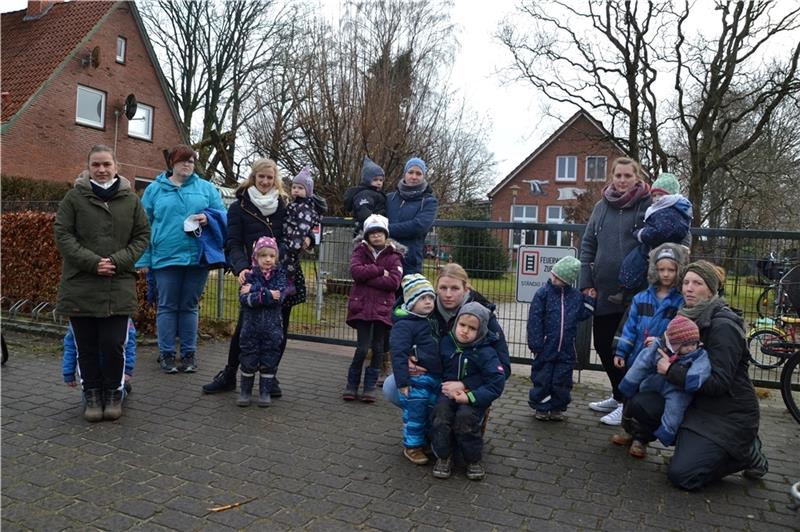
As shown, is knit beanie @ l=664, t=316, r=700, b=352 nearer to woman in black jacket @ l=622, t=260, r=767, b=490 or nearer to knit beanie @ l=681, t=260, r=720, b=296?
woman in black jacket @ l=622, t=260, r=767, b=490

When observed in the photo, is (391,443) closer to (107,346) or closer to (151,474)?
(151,474)

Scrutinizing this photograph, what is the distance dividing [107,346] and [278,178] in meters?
2.04

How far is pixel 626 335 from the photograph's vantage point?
461cm

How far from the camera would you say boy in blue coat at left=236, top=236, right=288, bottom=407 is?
17.4 feet

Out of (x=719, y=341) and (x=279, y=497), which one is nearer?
(x=279, y=497)

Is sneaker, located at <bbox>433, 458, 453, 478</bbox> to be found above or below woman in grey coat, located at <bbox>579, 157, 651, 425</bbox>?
below

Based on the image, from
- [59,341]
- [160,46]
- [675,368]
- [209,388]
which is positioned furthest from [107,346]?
[160,46]

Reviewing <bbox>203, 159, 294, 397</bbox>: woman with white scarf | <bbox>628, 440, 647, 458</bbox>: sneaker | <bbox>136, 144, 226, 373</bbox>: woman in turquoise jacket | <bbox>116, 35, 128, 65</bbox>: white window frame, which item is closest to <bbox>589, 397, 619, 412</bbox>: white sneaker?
<bbox>628, 440, 647, 458</bbox>: sneaker

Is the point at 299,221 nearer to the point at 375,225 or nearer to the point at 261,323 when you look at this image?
the point at 375,225

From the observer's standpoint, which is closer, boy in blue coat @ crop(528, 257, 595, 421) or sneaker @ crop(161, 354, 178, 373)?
boy in blue coat @ crop(528, 257, 595, 421)

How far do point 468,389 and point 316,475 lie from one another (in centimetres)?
110

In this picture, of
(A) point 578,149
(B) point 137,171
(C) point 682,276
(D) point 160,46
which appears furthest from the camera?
(A) point 578,149

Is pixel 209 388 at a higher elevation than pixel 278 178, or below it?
below

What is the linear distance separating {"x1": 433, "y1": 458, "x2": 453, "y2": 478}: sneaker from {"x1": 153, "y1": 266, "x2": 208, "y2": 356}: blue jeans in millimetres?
3284
